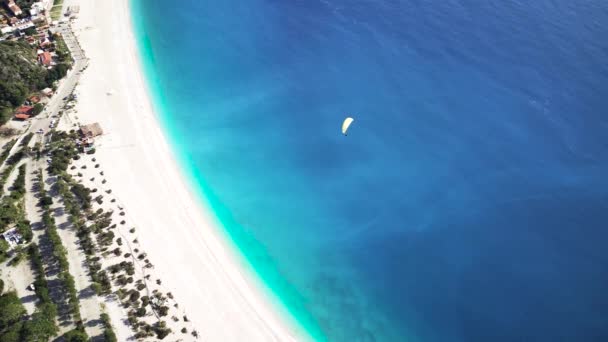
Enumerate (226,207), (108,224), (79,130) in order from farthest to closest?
(79,130), (226,207), (108,224)

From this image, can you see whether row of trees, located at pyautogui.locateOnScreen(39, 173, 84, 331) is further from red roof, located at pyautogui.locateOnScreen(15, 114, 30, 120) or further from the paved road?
red roof, located at pyautogui.locateOnScreen(15, 114, 30, 120)

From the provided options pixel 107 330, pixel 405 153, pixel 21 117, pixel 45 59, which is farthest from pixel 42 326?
pixel 405 153

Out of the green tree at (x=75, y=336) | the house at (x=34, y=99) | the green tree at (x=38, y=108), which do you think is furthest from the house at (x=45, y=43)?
the green tree at (x=75, y=336)

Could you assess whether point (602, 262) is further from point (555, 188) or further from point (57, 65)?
point (57, 65)

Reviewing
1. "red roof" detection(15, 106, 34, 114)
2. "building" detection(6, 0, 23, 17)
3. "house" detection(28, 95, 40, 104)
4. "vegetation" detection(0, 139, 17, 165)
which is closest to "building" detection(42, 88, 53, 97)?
"house" detection(28, 95, 40, 104)

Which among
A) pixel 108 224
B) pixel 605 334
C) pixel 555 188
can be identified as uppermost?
pixel 108 224

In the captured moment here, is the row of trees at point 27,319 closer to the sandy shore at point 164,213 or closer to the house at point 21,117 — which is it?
the sandy shore at point 164,213

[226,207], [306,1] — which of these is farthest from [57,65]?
[306,1]
